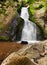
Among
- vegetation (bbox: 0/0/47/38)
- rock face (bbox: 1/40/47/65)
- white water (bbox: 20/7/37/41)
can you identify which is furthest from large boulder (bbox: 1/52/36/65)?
vegetation (bbox: 0/0/47/38)

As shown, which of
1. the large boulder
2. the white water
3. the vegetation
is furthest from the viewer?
the vegetation

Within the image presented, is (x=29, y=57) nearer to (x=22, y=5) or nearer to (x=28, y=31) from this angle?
(x=28, y=31)

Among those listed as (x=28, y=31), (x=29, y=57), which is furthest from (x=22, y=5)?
(x=29, y=57)

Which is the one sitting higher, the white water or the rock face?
the rock face

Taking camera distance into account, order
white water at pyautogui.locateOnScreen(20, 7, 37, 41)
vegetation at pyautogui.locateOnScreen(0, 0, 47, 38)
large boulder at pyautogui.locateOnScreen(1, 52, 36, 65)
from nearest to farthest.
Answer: large boulder at pyautogui.locateOnScreen(1, 52, 36, 65)
white water at pyautogui.locateOnScreen(20, 7, 37, 41)
vegetation at pyautogui.locateOnScreen(0, 0, 47, 38)

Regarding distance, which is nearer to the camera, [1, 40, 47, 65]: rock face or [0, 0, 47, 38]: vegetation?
[1, 40, 47, 65]: rock face

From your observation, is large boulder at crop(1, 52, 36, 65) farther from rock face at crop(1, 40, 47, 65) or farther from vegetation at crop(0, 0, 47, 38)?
vegetation at crop(0, 0, 47, 38)

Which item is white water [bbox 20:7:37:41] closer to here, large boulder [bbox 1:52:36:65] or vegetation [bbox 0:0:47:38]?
vegetation [bbox 0:0:47:38]

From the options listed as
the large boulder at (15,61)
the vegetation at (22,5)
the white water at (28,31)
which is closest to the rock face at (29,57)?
the large boulder at (15,61)

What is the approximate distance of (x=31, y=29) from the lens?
1775 centimetres

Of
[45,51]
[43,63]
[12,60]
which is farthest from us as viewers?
[45,51]

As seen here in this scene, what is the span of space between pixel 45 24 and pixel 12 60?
12.7 meters

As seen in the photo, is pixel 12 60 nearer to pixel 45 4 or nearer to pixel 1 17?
pixel 1 17

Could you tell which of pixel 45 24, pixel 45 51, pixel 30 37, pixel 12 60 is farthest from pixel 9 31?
pixel 12 60
